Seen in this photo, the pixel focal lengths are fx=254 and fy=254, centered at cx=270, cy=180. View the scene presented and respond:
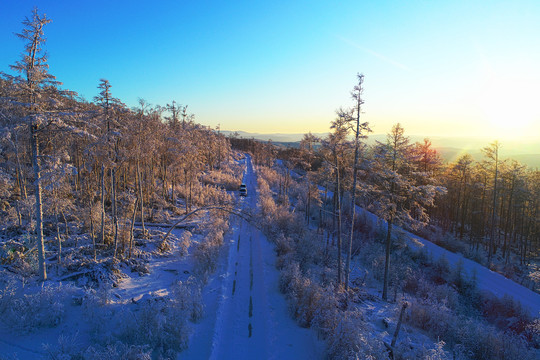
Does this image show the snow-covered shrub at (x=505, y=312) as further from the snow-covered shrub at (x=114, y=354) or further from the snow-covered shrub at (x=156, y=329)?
the snow-covered shrub at (x=114, y=354)

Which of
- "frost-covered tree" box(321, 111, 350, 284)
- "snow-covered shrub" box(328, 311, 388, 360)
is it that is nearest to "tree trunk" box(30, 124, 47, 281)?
"snow-covered shrub" box(328, 311, 388, 360)

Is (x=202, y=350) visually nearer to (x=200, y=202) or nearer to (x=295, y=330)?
(x=295, y=330)

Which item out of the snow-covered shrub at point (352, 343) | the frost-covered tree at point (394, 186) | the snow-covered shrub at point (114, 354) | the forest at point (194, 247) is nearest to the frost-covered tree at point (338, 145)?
the forest at point (194, 247)

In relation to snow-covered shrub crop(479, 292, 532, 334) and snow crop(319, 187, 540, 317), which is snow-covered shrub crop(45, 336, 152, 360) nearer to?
snow crop(319, 187, 540, 317)

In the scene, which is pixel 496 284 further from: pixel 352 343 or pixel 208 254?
pixel 208 254

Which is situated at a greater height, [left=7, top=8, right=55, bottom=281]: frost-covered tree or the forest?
→ [left=7, top=8, right=55, bottom=281]: frost-covered tree

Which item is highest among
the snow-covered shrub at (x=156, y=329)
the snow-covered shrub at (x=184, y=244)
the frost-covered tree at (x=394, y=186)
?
the frost-covered tree at (x=394, y=186)
